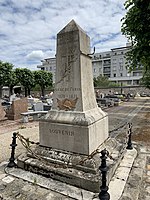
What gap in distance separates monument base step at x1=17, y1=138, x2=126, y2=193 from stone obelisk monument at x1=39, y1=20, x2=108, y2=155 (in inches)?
7.0

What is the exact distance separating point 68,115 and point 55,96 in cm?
67

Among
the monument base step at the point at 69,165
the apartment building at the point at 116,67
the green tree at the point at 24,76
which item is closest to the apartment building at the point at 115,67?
the apartment building at the point at 116,67

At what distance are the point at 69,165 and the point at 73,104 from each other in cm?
138

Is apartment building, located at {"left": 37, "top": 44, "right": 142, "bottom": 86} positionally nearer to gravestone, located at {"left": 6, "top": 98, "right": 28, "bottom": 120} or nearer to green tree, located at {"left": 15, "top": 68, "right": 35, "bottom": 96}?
green tree, located at {"left": 15, "top": 68, "right": 35, "bottom": 96}

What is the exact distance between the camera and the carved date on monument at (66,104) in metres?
4.24

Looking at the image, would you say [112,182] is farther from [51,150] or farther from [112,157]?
[51,150]

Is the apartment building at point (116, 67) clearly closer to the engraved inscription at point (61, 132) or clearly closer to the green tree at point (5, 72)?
the green tree at point (5, 72)

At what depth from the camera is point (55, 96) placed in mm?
4555

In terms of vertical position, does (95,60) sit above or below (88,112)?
above

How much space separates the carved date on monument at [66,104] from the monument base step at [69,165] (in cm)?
104

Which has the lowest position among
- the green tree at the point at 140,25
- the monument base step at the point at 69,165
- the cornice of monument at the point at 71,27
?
the monument base step at the point at 69,165

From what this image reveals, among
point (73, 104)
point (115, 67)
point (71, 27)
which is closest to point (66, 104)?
point (73, 104)

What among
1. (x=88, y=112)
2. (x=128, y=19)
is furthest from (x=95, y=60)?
(x=88, y=112)

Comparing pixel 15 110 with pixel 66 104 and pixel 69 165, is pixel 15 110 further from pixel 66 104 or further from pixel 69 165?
pixel 69 165
